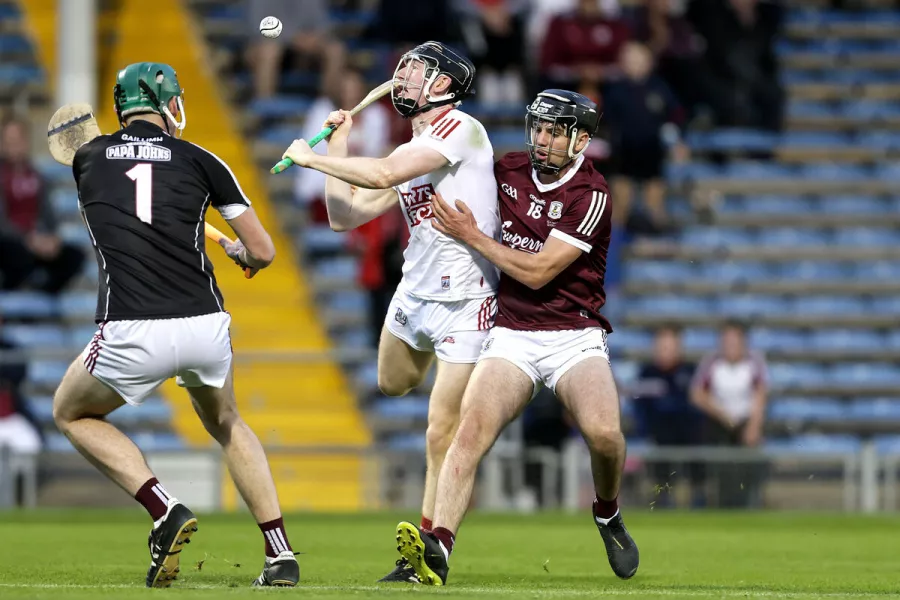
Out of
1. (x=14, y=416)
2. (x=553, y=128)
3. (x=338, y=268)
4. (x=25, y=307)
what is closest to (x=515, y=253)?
(x=553, y=128)

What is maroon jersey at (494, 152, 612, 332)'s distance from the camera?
7867mm

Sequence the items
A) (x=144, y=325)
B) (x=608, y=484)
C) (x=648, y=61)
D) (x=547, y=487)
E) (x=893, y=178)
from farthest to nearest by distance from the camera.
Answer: (x=893, y=178) < (x=648, y=61) < (x=547, y=487) < (x=608, y=484) < (x=144, y=325)

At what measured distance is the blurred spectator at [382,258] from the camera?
604 inches

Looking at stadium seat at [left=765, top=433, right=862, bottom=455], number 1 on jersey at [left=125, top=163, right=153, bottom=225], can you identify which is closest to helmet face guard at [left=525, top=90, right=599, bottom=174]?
number 1 on jersey at [left=125, top=163, right=153, bottom=225]

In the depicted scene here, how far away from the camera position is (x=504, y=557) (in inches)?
375

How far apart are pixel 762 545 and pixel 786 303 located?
723 centimetres

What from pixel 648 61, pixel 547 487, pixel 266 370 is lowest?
pixel 547 487

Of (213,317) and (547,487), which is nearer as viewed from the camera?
(213,317)

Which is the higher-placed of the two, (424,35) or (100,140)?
(424,35)

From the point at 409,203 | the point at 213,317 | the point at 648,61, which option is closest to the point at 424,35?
the point at 648,61

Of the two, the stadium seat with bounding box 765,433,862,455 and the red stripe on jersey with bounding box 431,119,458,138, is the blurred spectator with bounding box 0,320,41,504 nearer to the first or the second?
the stadium seat with bounding box 765,433,862,455

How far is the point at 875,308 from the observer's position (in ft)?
58.0

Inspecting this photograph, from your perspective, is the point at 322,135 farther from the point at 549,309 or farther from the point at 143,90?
the point at 549,309

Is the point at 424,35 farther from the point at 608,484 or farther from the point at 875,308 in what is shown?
the point at 608,484
